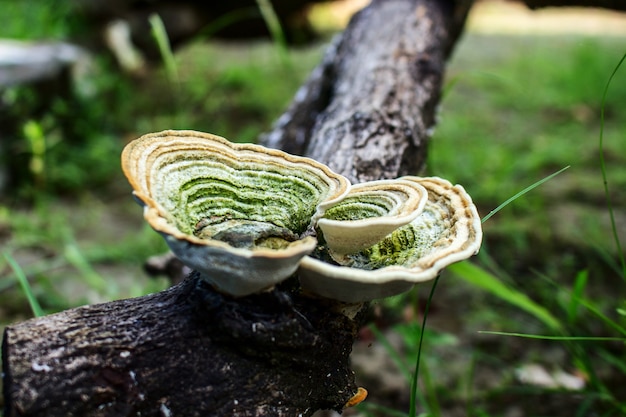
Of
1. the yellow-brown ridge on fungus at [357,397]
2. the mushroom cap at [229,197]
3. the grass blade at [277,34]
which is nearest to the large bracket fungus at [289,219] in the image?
the mushroom cap at [229,197]

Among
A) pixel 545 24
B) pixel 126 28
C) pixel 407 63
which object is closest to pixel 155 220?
pixel 407 63

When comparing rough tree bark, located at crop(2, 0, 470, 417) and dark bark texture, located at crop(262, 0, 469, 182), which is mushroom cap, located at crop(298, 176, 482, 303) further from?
dark bark texture, located at crop(262, 0, 469, 182)

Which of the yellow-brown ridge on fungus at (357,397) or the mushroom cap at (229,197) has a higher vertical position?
the mushroom cap at (229,197)

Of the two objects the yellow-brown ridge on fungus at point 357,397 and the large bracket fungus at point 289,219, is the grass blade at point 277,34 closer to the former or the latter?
the large bracket fungus at point 289,219

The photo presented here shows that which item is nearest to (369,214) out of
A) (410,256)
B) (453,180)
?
(410,256)

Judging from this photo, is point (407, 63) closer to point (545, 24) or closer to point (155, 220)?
point (155, 220)

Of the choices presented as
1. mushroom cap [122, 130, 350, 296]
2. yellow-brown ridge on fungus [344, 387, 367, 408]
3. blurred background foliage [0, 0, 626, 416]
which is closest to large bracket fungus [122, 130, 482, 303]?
mushroom cap [122, 130, 350, 296]
